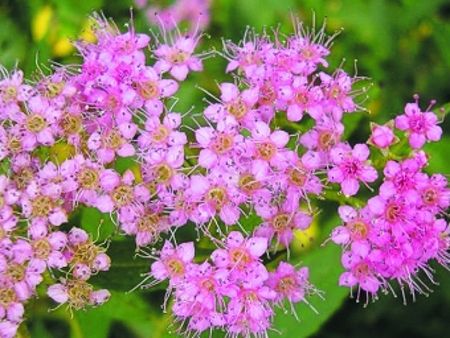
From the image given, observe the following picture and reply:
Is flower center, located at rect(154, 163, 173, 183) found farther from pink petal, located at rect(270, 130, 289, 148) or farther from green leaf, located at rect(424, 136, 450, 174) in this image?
green leaf, located at rect(424, 136, 450, 174)

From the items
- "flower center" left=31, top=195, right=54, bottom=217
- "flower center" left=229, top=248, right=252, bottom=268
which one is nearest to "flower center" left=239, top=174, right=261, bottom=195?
"flower center" left=229, top=248, right=252, bottom=268

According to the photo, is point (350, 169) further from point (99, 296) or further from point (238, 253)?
point (99, 296)

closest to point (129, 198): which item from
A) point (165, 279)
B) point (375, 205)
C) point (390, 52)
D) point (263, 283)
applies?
point (165, 279)

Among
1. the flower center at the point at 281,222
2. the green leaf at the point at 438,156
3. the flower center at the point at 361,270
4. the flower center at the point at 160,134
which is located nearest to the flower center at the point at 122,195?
the flower center at the point at 160,134

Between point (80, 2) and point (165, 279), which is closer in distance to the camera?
point (165, 279)

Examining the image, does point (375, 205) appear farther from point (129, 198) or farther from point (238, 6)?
point (238, 6)

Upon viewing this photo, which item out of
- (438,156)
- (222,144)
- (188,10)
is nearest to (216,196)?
(222,144)

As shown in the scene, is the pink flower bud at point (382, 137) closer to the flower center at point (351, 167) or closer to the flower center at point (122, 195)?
the flower center at point (351, 167)
